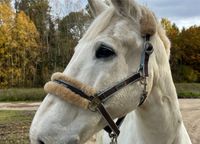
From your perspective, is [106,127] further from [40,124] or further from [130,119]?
[130,119]

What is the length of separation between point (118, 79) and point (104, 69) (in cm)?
11

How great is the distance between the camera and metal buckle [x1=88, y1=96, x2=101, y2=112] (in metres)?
2.09

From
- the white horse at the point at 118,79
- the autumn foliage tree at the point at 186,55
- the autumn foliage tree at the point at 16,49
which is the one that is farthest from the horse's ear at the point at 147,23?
the autumn foliage tree at the point at 16,49

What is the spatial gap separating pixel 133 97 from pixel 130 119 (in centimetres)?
90

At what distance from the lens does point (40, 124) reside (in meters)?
1.97

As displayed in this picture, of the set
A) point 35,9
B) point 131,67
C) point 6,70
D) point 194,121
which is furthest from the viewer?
point 35,9

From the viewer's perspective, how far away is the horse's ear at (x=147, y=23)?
231cm

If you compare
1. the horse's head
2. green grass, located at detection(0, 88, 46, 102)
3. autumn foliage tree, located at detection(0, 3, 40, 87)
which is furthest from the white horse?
autumn foliage tree, located at detection(0, 3, 40, 87)

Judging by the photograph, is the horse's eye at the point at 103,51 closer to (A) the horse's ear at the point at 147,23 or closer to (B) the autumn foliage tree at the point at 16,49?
(A) the horse's ear at the point at 147,23

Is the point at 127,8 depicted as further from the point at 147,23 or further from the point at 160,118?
the point at 160,118

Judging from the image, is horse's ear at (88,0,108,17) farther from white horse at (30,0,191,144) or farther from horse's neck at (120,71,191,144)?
horse's neck at (120,71,191,144)

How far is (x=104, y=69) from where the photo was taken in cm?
214

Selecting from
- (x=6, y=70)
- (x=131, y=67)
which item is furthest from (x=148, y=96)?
(x=6, y=70)

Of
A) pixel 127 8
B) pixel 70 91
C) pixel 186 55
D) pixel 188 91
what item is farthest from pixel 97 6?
pixel 186 55
